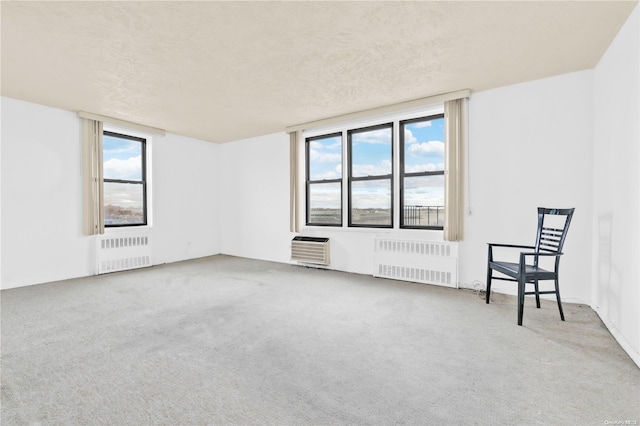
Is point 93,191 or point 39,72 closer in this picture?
point 39,72

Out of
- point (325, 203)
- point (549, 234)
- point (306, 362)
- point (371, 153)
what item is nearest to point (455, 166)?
point (549, 234)

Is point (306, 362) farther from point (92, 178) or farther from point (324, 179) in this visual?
point (92, 178)

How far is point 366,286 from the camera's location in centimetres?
421

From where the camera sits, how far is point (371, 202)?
5102 mm

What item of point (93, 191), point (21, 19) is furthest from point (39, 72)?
point (93, 191)

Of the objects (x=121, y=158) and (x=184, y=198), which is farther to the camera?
(x=184, y=198)

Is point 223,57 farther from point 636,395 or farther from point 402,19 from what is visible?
point 636,395

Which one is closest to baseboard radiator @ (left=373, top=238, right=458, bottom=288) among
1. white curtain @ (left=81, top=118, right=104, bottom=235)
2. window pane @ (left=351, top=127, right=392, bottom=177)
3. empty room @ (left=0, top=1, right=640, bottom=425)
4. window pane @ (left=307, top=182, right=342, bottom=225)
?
empty room @ (left=0, top=1, right=640, bottom=425)

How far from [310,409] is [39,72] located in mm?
4462

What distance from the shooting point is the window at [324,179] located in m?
5.45

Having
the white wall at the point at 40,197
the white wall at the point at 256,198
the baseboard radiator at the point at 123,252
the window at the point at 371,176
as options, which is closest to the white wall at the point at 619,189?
the window at the point at 371,176

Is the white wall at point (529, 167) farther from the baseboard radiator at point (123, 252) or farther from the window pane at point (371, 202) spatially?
the baseboard radiator at point (123, 252)

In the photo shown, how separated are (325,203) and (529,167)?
3.25 metres

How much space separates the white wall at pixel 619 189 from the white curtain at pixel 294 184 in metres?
4.22
